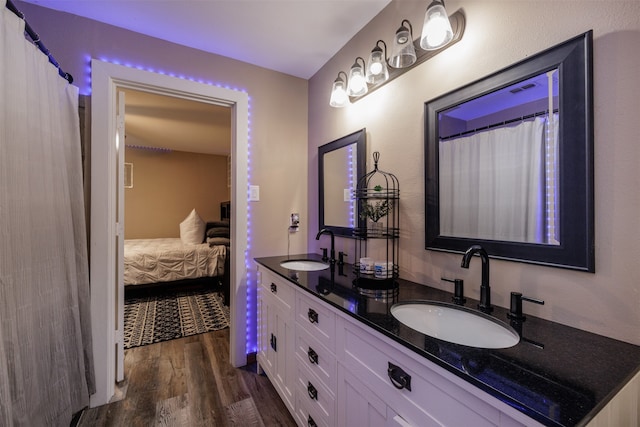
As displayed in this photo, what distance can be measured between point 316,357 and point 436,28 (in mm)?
1554

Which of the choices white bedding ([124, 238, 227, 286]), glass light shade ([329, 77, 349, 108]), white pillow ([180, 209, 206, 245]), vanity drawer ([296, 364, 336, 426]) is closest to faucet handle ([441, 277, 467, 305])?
vanity drawer ([296, 364, 336, 426])

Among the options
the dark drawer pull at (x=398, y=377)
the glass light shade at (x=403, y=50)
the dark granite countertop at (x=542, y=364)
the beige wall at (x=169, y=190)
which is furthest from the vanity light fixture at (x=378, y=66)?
the beige wall at (x=169, y=190)

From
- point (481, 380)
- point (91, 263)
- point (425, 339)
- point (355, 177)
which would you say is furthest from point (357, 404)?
point (91, 263)

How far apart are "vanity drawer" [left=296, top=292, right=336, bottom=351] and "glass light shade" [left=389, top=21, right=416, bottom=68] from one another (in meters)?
1.23

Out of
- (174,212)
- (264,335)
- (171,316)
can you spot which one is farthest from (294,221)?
(174,212)

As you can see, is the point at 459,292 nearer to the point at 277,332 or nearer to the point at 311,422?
the point at 311,422

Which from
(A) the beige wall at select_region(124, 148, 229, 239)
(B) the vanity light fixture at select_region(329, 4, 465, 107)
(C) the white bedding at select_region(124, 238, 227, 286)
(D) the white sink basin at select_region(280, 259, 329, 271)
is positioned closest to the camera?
(B) the vanity light fixture at select_region(329, 4, 465, 107)

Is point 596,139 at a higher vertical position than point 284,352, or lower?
higher

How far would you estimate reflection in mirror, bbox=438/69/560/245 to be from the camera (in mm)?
945

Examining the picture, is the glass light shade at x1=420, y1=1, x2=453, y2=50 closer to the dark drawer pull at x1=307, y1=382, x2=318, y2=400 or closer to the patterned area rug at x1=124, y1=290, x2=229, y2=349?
the dark drawer pull at x1=307, y1=382, x2=318, y2=400

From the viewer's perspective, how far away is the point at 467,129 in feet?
3.97

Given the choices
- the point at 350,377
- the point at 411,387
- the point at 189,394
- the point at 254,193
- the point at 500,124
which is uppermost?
the point at 500,124

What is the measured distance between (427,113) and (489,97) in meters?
0.29

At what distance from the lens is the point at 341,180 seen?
203 cm
